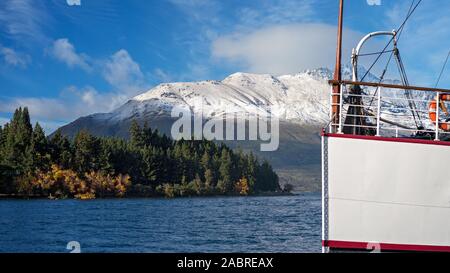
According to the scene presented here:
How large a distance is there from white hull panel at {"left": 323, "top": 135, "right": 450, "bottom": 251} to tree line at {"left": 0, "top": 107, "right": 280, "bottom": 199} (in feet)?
278

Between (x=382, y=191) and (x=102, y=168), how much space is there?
95089 mm

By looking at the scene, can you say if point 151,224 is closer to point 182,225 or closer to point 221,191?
point 182,225

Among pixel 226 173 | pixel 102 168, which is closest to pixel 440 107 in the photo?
pixel 102 168

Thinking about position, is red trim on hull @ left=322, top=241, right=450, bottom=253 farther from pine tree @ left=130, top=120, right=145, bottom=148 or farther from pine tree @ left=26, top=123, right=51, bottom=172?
pine tree @ left=130, top=120, right=145, bottom=148

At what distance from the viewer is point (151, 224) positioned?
159ft

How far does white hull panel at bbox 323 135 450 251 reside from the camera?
12.7m

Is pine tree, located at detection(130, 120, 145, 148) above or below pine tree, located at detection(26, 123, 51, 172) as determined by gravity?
above

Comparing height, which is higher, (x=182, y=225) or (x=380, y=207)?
(x=380, y=207)

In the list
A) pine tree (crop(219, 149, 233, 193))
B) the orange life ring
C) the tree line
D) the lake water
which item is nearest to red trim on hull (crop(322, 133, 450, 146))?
the orange life ring

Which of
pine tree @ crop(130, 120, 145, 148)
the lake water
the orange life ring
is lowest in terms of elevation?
the lake water

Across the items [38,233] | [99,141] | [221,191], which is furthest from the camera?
[221,191]

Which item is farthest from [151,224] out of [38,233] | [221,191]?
[221,191]
